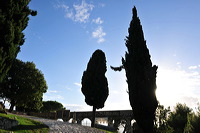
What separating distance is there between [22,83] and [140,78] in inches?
1099

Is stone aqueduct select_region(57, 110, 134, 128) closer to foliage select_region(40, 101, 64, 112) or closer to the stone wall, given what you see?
the stone wall

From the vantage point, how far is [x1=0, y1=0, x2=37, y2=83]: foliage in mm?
13852

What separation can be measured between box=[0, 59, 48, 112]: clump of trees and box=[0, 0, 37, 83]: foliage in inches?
920

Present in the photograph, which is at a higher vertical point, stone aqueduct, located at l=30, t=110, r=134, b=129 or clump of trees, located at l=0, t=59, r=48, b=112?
clump of trees, located at l=0, t=59, r=48, b=112

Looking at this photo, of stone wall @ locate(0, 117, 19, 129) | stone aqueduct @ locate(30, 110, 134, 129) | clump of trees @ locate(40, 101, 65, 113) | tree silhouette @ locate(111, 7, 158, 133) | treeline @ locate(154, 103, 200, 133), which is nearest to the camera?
stone wall @ locate(0, 117, 19, 129)

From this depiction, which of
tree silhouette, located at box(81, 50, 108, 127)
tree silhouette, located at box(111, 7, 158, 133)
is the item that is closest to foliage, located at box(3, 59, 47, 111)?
tree silhouette, located at box(81, 50, 108, 127)

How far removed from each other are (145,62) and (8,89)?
31.0 metres

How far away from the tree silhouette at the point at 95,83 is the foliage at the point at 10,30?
19.4 m

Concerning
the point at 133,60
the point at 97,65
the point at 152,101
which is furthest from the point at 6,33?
the point at 97,65

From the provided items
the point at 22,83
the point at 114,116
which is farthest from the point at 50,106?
the point at 22,83

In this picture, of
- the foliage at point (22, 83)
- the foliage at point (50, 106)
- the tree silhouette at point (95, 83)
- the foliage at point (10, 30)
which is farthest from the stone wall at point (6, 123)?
the foliage at point (50, 106)

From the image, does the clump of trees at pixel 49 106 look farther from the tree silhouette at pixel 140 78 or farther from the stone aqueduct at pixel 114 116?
the tree silhouette at pixel 140 78

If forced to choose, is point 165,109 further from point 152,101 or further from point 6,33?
point 6,33

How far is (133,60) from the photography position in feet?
65.3
